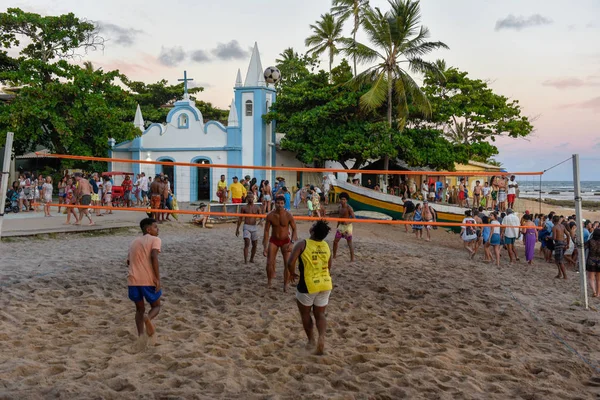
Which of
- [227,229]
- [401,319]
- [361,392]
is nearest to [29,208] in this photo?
[227,229]

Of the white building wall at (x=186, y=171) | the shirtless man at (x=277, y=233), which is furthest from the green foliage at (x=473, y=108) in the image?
the shirtless man at (x=277, y=233)

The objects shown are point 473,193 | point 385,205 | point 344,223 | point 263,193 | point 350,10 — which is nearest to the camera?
point 344,223

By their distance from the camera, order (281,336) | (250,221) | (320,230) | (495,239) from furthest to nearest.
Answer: (495,239) → (250,221) → (281,336) → (320,230)

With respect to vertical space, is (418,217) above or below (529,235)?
above

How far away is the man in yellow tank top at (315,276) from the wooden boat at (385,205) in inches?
593

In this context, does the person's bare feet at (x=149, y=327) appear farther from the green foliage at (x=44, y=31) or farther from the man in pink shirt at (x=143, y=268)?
the green foliage at (x=44, y=31)

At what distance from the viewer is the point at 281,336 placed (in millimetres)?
6145

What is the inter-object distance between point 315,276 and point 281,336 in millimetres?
1089

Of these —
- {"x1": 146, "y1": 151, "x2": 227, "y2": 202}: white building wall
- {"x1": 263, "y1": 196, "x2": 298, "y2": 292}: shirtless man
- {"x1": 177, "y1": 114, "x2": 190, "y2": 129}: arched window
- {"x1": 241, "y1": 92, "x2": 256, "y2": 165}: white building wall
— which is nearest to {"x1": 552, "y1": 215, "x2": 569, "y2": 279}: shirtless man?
{"x1": 263, "y1": 196, "x2": 298, "y2": 292}: shirtless man

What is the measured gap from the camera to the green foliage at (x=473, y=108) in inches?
1081

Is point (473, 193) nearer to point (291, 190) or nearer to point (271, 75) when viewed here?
point (291, 190)

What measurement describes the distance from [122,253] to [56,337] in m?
5.88

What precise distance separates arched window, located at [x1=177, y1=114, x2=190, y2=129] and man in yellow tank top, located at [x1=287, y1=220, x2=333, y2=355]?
20537 millimetres

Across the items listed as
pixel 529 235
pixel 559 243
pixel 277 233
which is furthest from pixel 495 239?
pixel 277 233
